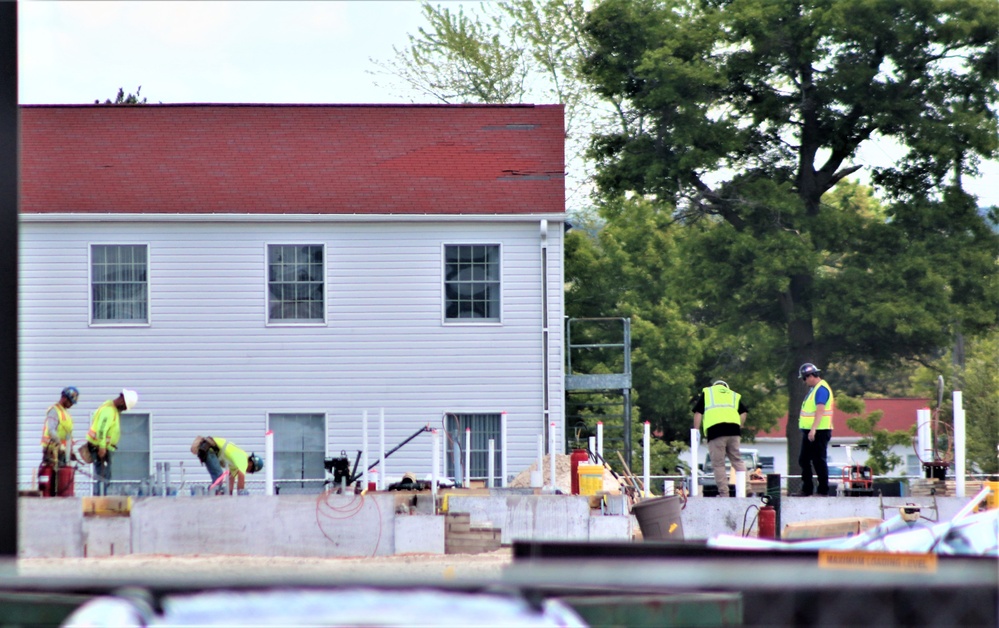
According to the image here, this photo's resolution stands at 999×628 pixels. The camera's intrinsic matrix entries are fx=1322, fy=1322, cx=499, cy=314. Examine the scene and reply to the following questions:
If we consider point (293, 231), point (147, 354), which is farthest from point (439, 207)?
point (147, 354)

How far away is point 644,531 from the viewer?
55.2 feet

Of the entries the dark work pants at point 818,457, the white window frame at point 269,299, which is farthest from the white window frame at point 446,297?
the dark work pants at point 818,457

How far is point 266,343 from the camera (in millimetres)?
25594

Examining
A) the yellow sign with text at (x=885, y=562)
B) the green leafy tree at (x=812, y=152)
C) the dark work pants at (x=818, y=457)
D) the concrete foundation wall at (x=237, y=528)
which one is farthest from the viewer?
the green leafy tree at (x=812, y=152)

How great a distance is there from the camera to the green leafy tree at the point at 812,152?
34250mm

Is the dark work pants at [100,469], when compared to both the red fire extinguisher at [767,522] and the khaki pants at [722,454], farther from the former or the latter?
Answer: the red fire extinguisher at [767,522]

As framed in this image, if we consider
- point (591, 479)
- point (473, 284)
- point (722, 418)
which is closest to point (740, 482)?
point (722, 418)

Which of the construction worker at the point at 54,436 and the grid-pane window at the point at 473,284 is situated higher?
the grid-pane window at the point at 473,284

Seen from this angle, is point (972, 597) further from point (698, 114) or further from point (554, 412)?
point (698, 114)

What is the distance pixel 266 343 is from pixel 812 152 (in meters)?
18.5

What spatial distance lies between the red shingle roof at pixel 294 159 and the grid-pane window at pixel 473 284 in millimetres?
Answer: 886

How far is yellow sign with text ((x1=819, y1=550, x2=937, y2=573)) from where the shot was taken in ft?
20.2

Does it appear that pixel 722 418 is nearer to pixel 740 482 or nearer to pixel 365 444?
pixel 740 482

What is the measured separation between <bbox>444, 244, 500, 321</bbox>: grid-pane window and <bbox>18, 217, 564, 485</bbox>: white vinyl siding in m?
0.22
